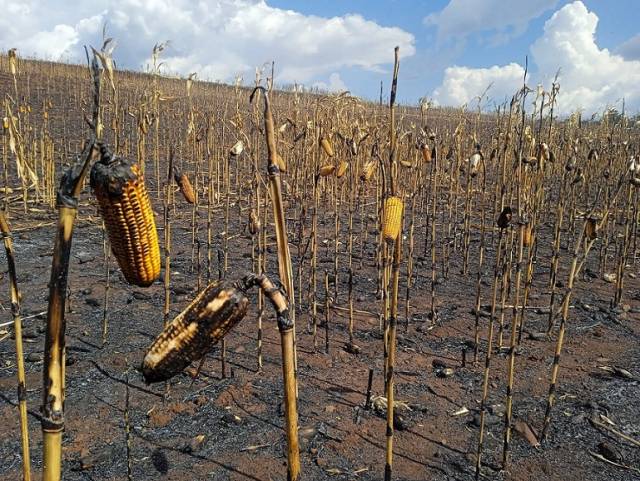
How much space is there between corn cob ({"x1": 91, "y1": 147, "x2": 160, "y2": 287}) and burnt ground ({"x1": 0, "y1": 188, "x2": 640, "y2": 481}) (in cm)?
189

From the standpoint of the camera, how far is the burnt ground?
2652mm

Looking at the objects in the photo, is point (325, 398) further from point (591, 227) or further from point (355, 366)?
point (591, 227)

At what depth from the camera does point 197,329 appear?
96 centimetres

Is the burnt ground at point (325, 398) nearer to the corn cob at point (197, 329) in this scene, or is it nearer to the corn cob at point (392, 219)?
the corn cob at point (392, 219)

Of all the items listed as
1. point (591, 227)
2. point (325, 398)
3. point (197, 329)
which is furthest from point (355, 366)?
point (197, 329)

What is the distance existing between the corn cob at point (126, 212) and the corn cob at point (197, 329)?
0.15 meters

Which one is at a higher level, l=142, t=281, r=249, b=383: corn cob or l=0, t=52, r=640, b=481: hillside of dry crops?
l=142, t=281, r=249, b=383: corn cob

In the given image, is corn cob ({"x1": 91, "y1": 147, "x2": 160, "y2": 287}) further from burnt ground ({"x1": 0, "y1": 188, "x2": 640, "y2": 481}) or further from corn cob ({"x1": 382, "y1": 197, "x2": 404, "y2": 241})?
burnt ground ({"x1": 0, "y1": 188, "x2": 640, "y2": 481})

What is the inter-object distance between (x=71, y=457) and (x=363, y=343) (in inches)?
89.9

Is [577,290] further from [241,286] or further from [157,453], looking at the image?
[241,286]

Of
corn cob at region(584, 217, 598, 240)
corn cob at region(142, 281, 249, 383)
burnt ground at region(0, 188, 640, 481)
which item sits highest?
corn cob at region(584, 217, 598, 240)

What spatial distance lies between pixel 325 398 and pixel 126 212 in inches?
103

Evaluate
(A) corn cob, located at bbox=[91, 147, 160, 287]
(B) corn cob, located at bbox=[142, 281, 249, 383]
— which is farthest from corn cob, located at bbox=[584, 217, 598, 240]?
(A) corn cob, located at bbox=[91, 147, 160, 287]

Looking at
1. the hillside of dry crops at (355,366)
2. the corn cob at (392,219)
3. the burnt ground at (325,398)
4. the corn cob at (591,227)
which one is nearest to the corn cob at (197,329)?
the hillside of dry crops at (355,366)
